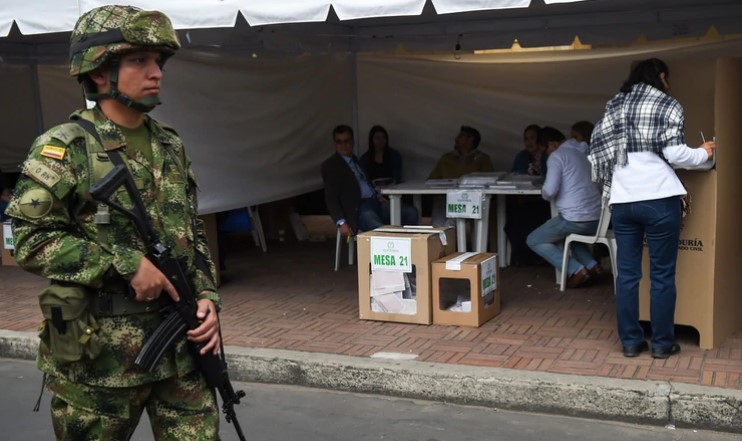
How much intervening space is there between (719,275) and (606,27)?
3.75 m

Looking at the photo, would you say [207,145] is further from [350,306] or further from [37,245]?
[37,245]

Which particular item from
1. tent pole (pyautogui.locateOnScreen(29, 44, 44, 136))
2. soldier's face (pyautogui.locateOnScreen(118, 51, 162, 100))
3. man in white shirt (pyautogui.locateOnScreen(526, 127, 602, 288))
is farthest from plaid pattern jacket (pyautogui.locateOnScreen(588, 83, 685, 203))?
tent pole (pyautogui.locateOnScreen(29, 44, 44, 136))

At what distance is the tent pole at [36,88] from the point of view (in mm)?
10837

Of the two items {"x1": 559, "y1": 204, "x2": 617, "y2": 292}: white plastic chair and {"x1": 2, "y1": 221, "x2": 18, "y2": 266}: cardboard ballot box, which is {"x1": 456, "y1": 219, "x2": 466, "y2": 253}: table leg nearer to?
{"x1": 559, "y1": 204, "x2": 617, "y2": 292}: white plastic chair

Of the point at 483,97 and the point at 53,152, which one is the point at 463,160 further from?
the point at 53,152

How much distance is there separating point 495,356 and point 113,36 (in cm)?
337

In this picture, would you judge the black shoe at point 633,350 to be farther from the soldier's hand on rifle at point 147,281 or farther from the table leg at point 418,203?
the table leg at point 418,203

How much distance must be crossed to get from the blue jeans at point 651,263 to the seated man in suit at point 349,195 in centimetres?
342

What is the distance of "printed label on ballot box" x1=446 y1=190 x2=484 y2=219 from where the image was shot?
761cm

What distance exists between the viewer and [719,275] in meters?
5.06

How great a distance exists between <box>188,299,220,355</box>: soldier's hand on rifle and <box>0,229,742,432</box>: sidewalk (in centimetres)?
245

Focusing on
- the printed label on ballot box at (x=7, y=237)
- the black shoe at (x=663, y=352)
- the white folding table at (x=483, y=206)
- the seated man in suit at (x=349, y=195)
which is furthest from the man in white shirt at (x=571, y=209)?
the printed label on ballot box at (x=7, y=237)

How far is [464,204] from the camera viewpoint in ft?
25.2

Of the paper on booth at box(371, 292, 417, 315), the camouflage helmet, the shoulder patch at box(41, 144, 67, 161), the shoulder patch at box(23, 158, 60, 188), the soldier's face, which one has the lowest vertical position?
the paper on booth at box(371, 292, 417, 315)
